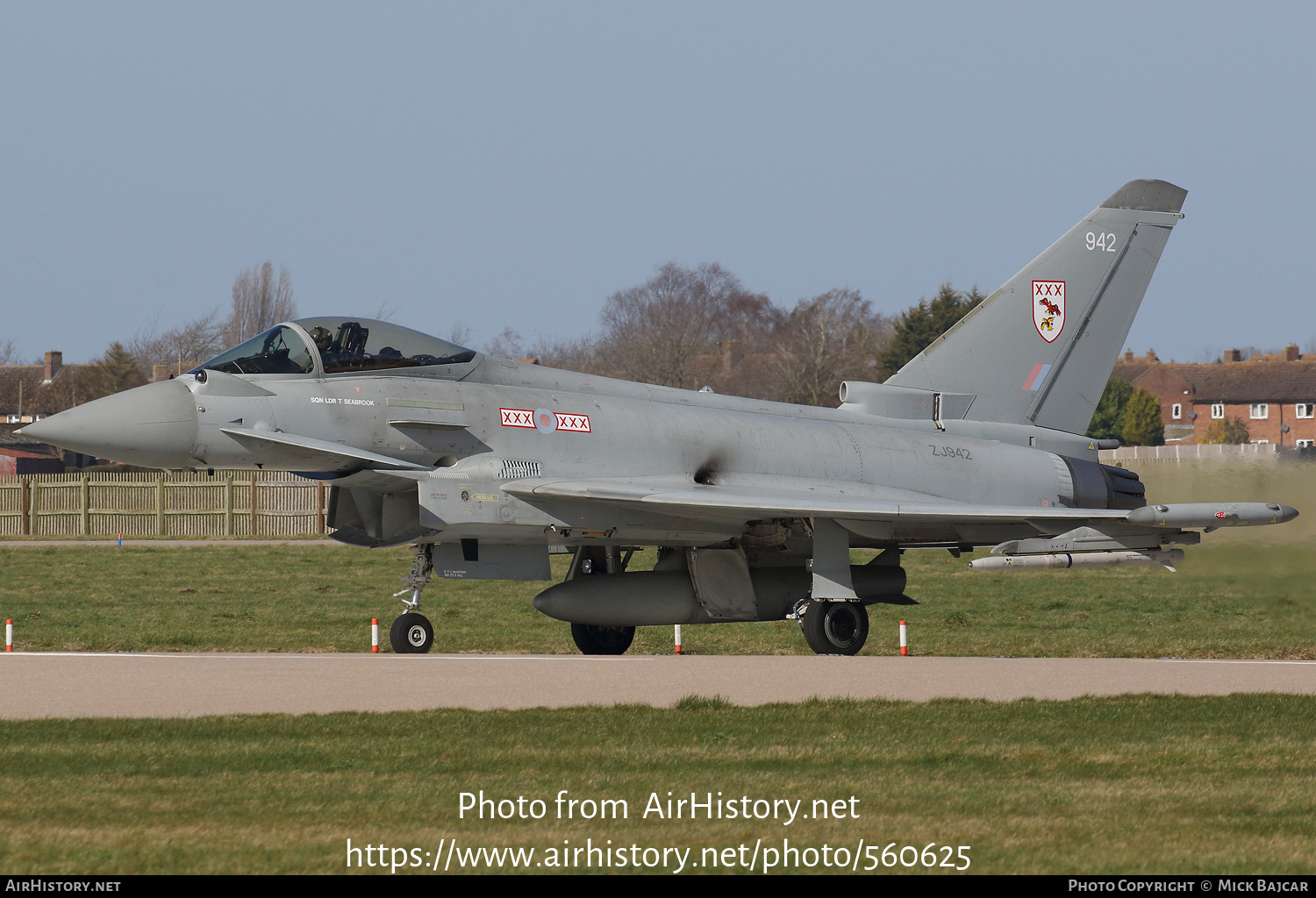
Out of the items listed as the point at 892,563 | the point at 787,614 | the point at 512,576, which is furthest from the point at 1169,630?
the point at 512,576

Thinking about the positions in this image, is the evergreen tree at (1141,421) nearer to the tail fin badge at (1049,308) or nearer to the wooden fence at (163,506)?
the wooden fence at (163,506)

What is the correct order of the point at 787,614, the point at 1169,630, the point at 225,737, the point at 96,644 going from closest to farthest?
the point at 225,737
the point at 787,614
the point at 96,644
the point at 1169,630

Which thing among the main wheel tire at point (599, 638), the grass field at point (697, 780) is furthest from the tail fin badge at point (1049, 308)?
the grass field at point (697, 780)

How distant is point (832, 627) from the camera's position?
15.5 m

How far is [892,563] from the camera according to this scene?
17.0 meters

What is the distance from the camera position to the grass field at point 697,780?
6402 millimetres

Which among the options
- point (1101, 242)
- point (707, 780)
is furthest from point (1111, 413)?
point (707, 780)

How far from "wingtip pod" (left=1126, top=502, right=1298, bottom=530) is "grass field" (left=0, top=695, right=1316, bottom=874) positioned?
3.41m

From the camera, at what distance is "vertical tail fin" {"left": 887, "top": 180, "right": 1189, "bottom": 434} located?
717 inches

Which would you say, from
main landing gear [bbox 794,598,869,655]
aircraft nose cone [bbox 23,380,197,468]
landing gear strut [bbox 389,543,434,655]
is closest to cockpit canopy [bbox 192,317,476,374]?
aircraft nose cone [bbox 23,380,197,468]

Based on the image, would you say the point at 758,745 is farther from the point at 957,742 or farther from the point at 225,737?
the point at 225,737

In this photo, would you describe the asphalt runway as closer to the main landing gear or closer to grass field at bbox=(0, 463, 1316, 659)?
the main landing gear

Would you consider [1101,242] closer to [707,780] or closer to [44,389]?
[707,780]

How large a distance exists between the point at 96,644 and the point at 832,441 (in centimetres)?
878
